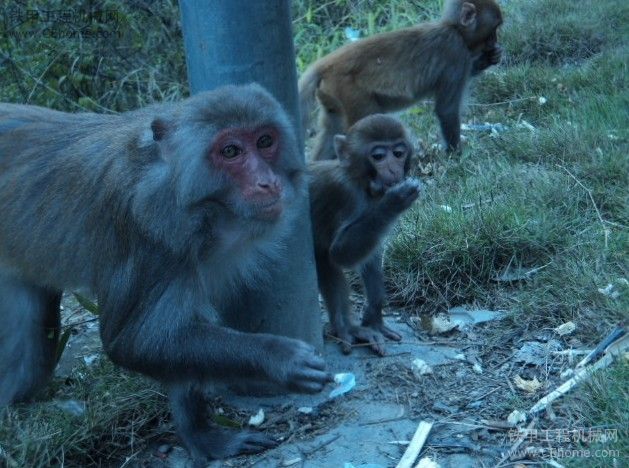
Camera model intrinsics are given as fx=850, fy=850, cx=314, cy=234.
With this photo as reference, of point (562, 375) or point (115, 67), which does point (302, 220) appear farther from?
point (115, 67)

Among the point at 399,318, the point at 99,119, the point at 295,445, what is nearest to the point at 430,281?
the point at 399,318

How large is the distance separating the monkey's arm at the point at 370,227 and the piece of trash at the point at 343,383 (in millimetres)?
597

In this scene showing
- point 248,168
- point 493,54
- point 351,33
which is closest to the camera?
point 248,168

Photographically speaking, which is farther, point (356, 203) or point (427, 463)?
point (356, 203)

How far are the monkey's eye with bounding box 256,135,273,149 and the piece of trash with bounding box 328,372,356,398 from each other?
1.38 meters

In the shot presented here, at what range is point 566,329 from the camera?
4.14 metres

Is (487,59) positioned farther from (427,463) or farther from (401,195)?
(427,463)

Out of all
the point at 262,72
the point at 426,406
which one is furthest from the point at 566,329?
the point at 262,72

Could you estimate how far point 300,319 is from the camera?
4.06 metres

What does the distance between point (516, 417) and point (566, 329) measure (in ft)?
2.52

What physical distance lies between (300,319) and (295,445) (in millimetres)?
640

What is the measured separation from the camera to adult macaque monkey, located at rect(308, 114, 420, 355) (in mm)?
4508

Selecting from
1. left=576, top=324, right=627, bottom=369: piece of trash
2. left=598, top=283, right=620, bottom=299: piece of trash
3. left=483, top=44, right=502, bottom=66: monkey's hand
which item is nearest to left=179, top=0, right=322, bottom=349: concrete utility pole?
left=576, top=324, right=627, bottom=369: piece of trash

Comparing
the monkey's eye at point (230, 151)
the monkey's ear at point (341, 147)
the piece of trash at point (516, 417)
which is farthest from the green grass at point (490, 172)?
the monkey's eye at point (230, 151)
